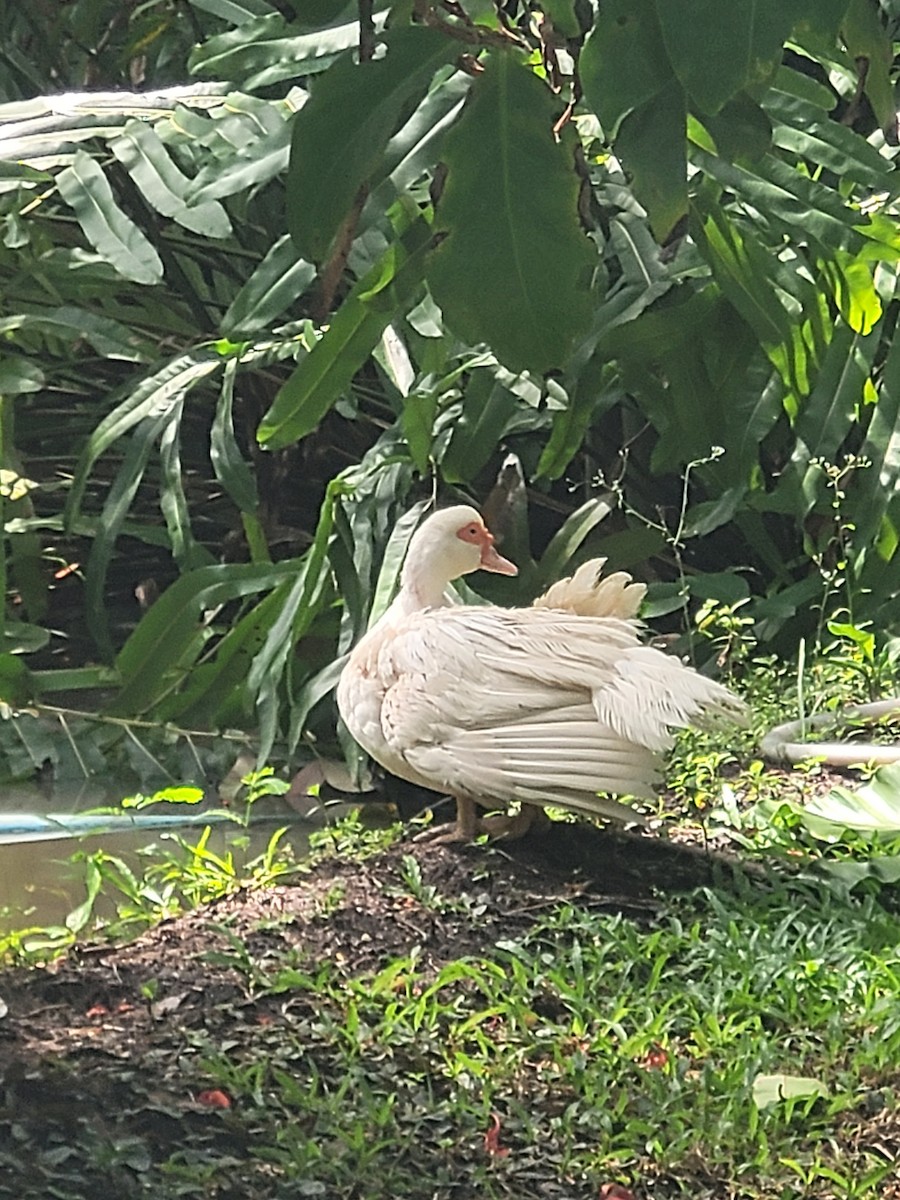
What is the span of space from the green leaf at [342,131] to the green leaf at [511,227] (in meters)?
0.04

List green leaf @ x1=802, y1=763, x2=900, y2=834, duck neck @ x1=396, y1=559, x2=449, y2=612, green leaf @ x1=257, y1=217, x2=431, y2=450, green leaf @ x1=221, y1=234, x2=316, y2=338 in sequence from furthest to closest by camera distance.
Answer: green leaf @ x1=221, y1=234, x2=316, y2=338, duck neck @ x1=396, y1=559, x2=449, y2=612, green leaf @ x1=802, y1=763, x2=900, y2=834, green leaf @ x1=257, y1=217, x2=431, y2=450

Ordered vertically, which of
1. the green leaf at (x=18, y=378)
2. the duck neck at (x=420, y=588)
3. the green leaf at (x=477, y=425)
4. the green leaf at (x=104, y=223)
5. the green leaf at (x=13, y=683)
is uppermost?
the green leaf at (x=104, y=223)

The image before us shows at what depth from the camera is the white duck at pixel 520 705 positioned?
139cm

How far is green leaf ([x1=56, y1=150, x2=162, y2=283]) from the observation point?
76.6 inches

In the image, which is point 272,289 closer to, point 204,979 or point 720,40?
point 204,979

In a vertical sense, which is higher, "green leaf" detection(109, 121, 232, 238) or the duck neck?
"green leaf" detection(109, 121, 232, 238)

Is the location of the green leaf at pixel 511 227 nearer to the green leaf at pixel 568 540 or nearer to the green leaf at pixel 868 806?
the green leaf at pixel 868 806

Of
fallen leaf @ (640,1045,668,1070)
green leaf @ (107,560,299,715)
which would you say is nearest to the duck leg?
fallen leaf @ (640,1045,668,1070)

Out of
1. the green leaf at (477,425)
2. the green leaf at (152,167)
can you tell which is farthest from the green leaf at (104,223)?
the green leaf at (477,425)

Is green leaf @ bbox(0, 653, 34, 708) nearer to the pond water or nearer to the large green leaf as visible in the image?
the pond water

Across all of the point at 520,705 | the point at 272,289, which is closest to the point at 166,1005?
the point at 520,705

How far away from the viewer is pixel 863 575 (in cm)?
213

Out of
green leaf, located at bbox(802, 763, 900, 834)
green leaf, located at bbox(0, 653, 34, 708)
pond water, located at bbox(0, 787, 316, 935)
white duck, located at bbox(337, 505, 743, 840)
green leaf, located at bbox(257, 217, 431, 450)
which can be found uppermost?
green leaf, located at bbox(257, 217, 431, 450)

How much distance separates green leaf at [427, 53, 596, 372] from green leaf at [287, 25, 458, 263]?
0.04 metres
